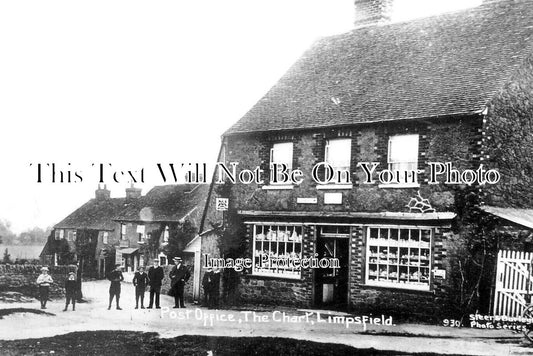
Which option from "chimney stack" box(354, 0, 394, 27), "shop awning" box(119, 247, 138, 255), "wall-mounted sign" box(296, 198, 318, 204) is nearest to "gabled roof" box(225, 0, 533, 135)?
"chimney stack" box(354, 0, 394, 27)

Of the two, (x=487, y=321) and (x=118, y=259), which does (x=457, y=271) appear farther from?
(x=118, y=259)

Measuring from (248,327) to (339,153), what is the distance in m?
5.43

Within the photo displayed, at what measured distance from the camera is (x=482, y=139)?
12.4 metres

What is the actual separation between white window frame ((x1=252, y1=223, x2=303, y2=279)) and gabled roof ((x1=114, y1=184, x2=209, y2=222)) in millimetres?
3145

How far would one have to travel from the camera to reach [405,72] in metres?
15.2

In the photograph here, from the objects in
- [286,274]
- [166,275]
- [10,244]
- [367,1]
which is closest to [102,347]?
[10,244]

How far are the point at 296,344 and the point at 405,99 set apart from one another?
7157 millimetres

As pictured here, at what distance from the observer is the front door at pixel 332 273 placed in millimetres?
15016

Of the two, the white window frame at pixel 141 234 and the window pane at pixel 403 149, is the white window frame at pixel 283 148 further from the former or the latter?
the white window frame at pixel 141 234

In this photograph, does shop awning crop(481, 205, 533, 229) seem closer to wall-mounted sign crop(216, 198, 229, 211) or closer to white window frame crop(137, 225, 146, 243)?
wall-mounted sign crop(216, 198, 229, 211)

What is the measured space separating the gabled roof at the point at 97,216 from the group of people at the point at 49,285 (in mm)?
1348

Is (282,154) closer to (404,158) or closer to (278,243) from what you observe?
(278,243)

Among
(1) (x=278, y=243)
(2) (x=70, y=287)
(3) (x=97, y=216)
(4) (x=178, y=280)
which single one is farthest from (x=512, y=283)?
(3) (x=97, y=216)

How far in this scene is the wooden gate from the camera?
1144 cm
